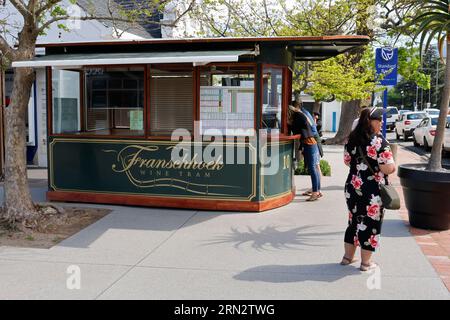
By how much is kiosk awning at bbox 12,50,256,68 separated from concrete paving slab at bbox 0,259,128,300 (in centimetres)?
289

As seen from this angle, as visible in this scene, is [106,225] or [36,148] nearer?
[106,225]

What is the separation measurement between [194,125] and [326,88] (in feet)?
17.9

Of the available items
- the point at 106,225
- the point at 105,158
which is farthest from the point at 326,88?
the point at 106,225

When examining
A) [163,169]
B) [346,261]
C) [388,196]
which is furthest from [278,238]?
[163,169]

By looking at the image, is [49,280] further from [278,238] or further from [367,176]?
[367,176]

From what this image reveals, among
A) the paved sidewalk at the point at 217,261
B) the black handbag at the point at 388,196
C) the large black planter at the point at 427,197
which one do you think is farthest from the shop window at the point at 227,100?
the black handbag at the point at 388,196

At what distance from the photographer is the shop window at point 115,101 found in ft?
29.6

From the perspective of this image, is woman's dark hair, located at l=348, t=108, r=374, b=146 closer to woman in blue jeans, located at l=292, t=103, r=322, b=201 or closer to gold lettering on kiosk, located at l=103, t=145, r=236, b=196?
gold lettering on kiosk, located at l=103, t=145, r=236, b=196

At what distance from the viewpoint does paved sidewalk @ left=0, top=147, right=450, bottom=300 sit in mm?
4996

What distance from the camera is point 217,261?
5.96 m

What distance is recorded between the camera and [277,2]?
41.9ft

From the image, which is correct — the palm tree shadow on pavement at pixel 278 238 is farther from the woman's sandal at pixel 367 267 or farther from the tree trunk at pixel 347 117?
the tree trunk at pixel 347 117

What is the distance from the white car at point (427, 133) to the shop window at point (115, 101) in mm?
14266
